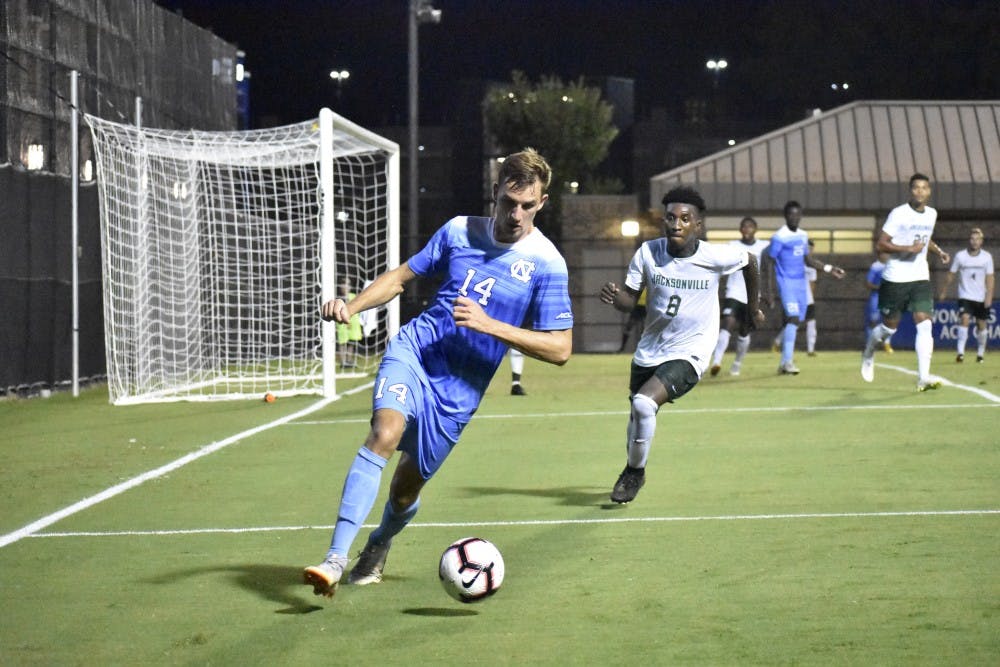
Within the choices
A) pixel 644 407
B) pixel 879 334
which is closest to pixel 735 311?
pixel 879 334

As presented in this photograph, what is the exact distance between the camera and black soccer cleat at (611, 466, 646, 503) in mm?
9094

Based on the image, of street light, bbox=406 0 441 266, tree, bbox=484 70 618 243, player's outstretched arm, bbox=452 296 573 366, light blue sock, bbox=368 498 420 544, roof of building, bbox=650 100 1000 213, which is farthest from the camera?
tree, bbox=484 70 618 243

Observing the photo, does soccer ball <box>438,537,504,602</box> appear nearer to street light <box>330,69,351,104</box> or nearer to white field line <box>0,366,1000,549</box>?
white field line <box>0,366,1000,549</box>

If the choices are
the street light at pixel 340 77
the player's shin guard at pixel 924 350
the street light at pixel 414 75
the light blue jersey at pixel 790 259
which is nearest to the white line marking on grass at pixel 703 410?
the player's shin guard at pixel 924 350

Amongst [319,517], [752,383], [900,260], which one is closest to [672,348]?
[319,517]

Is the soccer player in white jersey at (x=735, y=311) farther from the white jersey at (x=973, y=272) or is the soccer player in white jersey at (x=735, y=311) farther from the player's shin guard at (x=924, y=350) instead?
the white jersey at (x=973, y=272)

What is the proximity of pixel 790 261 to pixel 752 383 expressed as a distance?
10.4ft

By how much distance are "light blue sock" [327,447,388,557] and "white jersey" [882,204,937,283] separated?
10.6 m

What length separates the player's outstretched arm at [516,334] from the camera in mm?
6000

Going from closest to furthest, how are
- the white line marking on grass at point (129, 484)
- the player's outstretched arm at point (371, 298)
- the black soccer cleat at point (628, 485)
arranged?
1. the player's outstretched arm at point (371, 298)
2. the white line marking on grass at point (129, 484)
3. the black soccer cleat at point (628, 485)

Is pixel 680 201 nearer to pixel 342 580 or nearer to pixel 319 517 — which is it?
pixel 319 517

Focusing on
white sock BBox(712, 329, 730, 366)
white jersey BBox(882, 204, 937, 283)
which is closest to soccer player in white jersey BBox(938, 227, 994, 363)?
white sock BBox(712, 329, 730, 366)

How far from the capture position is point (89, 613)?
6.21m

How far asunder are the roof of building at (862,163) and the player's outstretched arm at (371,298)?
25446mm
